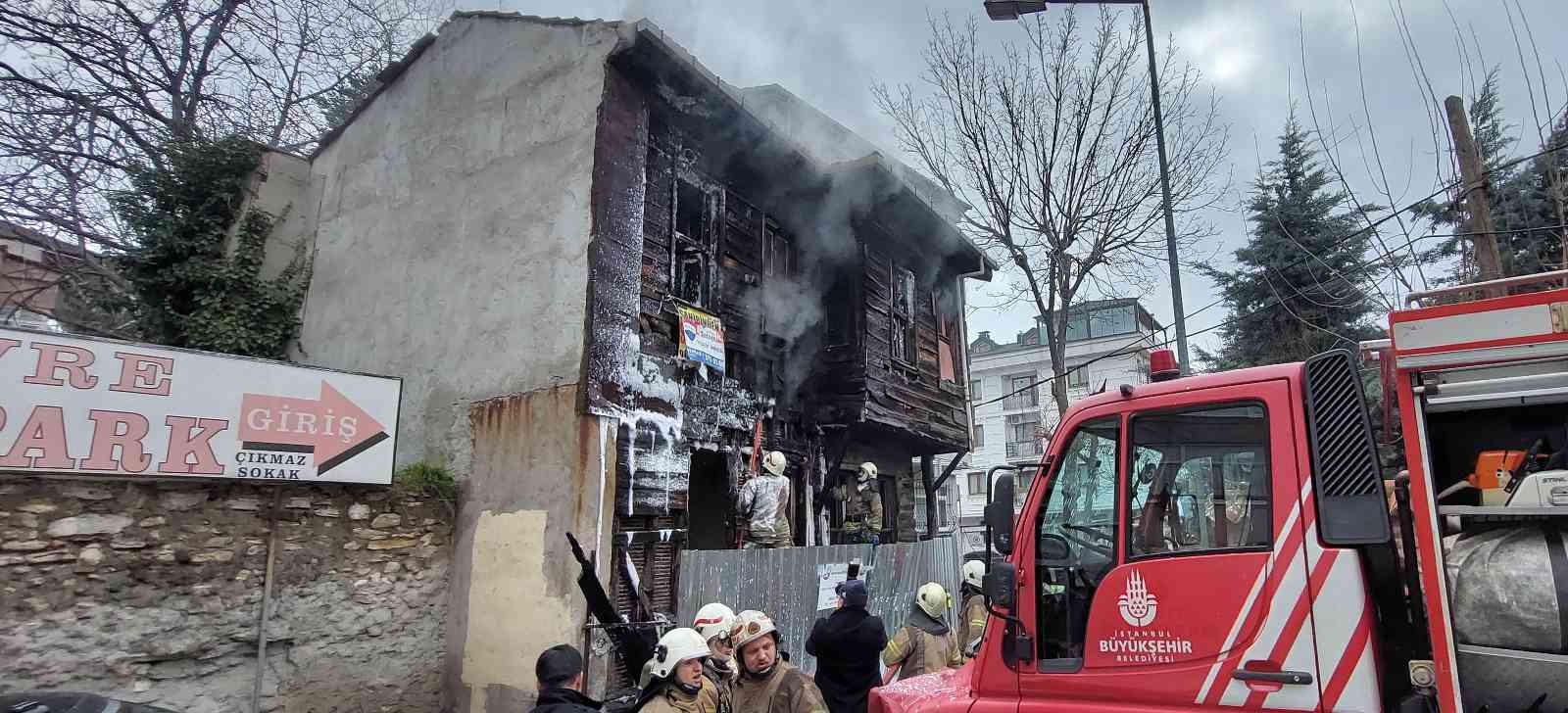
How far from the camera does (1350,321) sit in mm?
17125

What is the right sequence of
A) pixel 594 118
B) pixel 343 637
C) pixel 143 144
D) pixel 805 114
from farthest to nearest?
1. pixel 805 114
2. pixel 143 144
3. pixel 594 118
4. pixel 343 637

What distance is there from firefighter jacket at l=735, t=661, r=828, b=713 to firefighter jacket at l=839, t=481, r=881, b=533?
25.5 feet

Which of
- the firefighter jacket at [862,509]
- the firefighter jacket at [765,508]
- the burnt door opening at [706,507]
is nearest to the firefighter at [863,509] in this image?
the firefighter jacket at [862,509]

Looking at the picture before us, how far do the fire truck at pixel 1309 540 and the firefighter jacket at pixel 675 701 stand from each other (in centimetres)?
115

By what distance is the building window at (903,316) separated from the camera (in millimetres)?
13336

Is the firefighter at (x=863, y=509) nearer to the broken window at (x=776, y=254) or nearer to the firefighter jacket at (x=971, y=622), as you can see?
the broken window at (x=776, y=254)

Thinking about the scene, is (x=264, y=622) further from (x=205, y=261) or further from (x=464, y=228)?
(x=205, y=261)

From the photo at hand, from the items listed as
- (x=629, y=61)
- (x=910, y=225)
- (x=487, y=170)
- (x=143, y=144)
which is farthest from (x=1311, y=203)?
(x=143, y=144)

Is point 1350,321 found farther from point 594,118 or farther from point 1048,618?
point 1048,618

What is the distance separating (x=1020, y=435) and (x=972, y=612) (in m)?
36.3

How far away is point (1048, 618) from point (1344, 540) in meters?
1.14

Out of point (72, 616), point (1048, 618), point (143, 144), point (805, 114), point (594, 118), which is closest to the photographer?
point (1048, 618)

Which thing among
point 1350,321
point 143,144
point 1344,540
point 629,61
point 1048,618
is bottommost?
point 1048,618

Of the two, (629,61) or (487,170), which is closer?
(629,61)
